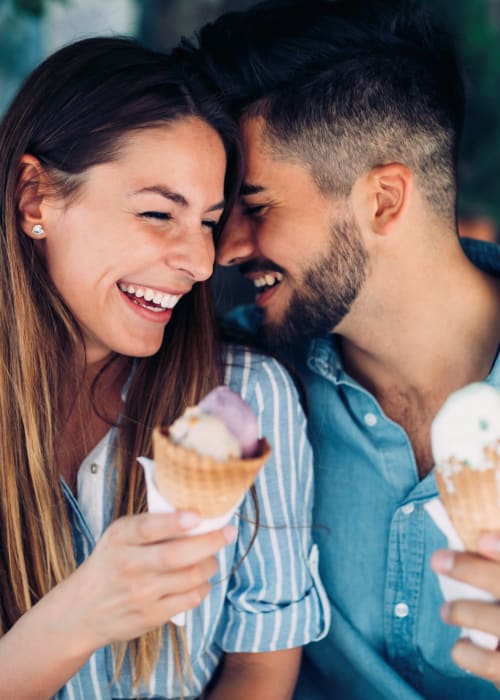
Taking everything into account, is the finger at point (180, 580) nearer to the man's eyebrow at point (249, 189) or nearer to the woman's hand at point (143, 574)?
the woman's hand at point (143, 574)

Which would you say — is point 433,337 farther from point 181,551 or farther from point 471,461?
point 181,551

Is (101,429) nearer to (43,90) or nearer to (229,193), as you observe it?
(229,193)

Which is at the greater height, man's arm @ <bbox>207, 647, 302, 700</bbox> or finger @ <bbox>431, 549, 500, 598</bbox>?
finger @ <bbox>431, 549, 500, 598</bbox>

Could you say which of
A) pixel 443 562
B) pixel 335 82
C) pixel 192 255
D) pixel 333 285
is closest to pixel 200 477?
pixel 443 562

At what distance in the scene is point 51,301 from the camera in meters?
1.88

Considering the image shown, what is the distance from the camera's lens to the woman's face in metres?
1.73

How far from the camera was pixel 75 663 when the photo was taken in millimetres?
1462

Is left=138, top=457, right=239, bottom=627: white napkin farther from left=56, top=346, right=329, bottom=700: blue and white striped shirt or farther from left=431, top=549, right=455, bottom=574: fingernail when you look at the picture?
left=56, top=346, right=329, bottom=700: blue and white striped shirt

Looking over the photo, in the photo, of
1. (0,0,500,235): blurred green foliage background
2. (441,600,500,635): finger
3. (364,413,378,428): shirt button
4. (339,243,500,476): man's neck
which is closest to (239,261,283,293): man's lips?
(339,243,500,476): man's neck

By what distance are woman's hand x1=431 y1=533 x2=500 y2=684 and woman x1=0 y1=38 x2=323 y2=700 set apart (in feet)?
2.16

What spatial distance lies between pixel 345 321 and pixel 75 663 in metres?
1.13

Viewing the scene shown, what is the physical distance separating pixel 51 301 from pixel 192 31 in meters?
2.15

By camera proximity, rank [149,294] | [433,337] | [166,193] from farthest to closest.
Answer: [433,337] < [149,294] < [166,193]

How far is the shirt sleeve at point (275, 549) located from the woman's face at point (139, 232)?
1.07 feet
